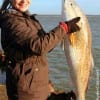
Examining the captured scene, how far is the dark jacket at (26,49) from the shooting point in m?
4.02

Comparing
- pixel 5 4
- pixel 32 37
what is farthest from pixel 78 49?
pixel 5 4

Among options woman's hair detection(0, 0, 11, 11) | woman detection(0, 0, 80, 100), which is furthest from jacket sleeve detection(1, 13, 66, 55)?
woman's hair detection(0, 0, 11, 11)

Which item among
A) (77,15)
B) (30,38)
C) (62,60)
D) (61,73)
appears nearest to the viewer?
(30,38)

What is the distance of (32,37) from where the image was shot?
4031mm

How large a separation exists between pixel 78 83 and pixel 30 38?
105 centimetres

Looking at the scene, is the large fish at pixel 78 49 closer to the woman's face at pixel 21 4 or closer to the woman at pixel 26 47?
the woman at pixel 26 47

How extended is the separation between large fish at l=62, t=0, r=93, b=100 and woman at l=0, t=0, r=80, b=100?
284mm

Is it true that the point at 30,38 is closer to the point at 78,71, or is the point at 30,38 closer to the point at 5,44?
the point at 5,44

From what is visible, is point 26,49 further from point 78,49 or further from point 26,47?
point 78,49

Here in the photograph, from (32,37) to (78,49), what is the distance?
0.87m

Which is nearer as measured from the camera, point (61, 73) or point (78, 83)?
point (78, 83)

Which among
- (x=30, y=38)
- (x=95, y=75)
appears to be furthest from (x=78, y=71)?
(x=95, y=75)

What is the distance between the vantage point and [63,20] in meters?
4.53

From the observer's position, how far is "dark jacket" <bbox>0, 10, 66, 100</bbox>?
13.2ft
